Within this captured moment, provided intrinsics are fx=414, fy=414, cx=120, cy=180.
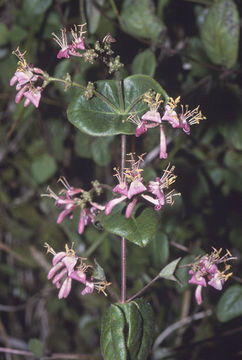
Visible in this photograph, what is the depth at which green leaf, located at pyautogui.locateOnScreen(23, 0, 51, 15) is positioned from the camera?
1696mm

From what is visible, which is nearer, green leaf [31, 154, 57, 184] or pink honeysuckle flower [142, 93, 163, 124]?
pink honeysuckle flower [142, 93, 163, 124]

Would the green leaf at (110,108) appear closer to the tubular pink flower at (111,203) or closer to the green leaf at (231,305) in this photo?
the tubular pink flower at (111,203)

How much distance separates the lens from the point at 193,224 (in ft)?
5.93

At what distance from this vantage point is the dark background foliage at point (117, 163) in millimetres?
1569

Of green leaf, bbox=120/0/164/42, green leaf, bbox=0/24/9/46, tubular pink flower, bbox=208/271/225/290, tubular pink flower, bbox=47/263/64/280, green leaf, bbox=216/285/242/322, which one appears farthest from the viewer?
green leaf, bbox=0/24/9/46

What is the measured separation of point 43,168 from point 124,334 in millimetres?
1117

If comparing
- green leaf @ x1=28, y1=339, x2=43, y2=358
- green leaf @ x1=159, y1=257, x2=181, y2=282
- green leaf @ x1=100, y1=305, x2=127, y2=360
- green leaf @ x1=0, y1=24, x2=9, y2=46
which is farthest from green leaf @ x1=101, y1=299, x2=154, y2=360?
green leaf @ x1=0, y1=24, x2=9, y2=46

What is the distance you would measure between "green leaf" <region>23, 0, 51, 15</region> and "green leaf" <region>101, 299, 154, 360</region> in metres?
1.26

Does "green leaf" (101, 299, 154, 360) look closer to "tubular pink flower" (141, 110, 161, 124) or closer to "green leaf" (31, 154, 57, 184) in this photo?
"tubular pink flower" (141, 110, 161, 124)

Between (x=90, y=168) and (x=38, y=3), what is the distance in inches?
31.5

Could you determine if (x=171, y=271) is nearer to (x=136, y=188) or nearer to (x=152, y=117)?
(x=136, y=188)

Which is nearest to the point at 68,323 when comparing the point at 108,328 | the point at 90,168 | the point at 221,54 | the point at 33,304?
the point at 33,304

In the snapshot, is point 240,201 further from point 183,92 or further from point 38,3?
point 38,3

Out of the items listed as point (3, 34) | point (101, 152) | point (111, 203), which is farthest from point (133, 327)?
point (3, 34)
